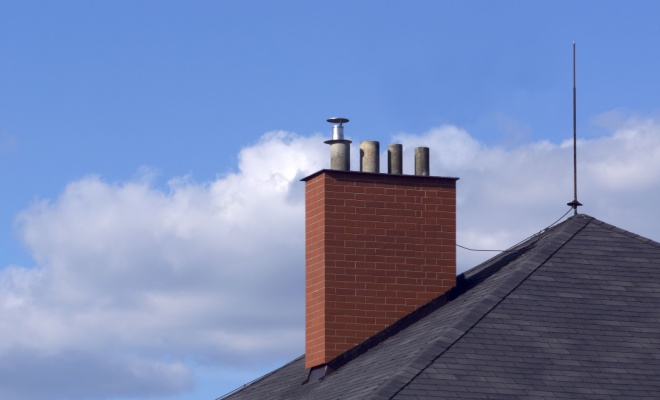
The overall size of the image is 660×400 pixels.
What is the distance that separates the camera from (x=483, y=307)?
20.8 m

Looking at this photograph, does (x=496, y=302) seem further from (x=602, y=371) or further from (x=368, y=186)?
(x=368, y=186)

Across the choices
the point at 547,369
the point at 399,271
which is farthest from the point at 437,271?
the point at 547,369

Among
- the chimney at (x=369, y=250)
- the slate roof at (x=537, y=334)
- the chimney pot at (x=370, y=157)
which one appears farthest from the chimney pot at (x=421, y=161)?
the slate roof at (x=537, y=334)

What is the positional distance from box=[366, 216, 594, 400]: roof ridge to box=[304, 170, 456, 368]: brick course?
1518 millimetres

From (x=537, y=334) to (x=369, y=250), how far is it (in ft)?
13.0

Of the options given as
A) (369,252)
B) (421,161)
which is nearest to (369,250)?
(369,252)

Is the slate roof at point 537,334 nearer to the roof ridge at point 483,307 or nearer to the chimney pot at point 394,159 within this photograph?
the roof ridge at point 483,307

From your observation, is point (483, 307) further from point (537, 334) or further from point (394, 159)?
point (394, 159)

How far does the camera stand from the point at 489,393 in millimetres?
18766

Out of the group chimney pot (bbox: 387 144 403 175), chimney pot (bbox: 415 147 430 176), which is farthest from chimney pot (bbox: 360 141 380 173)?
chimney pot (bbox: 415 147 430 176)

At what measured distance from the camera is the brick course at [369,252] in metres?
23.1

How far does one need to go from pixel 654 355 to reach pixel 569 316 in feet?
4.38

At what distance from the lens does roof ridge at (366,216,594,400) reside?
18984mm

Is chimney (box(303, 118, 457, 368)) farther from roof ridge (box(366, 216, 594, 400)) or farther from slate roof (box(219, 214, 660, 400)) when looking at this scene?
roof ridge (box(366, 216, 594, 400))
